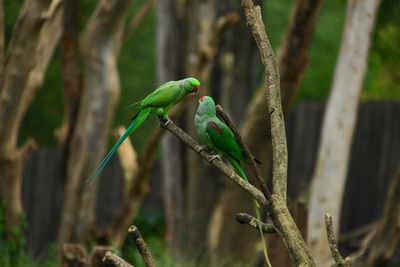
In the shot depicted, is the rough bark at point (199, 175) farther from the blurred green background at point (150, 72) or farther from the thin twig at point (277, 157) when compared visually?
the thin twig at point (277, 157)

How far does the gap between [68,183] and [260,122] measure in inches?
86.0

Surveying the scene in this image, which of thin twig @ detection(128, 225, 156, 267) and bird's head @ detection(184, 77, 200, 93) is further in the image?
bird's head @ detection(184, 77, 200, 93)

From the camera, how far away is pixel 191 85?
3.53m

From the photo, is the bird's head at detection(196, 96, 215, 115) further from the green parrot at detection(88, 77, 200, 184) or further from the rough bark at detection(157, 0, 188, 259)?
the rough bark at detection(157, 0, 188, 259)

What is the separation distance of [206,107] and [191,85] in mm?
172

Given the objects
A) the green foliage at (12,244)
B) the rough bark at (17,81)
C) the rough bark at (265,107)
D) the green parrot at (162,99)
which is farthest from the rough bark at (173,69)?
the green parrot at (162,99)

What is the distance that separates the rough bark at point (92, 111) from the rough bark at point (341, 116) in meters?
2.54

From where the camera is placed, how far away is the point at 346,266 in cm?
262

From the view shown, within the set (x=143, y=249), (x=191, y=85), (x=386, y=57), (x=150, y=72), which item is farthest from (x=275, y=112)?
(x=150, y=72)

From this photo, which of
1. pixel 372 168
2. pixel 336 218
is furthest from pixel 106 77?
pixel 372 168

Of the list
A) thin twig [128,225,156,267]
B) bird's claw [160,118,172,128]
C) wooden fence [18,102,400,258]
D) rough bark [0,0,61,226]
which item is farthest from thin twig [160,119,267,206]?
wooden fence [18,102,400,258]

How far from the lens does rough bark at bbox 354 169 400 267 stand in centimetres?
841

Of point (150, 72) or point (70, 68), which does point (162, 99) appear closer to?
point (70, 68)

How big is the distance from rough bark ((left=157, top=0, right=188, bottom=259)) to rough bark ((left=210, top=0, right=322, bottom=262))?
1.30 m
